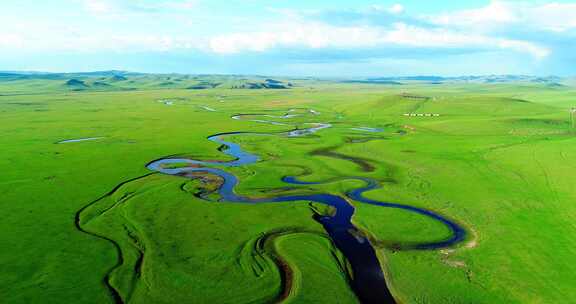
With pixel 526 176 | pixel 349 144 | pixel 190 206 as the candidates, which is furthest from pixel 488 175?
pixel 190 206

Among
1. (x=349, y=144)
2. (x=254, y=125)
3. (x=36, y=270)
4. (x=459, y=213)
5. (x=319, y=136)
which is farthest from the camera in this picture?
(x=254, y=125)

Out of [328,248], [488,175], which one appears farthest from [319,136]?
[328,248]

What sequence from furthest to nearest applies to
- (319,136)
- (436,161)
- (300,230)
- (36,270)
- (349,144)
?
(319,136) < (349,144) < (436,161) < (300,230) < (36,270)

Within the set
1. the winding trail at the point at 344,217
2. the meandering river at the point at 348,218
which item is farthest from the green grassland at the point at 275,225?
the meandering river at the point at 348,218

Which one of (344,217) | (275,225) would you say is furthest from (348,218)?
(275,225)

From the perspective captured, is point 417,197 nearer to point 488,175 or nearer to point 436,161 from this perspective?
point 488,175

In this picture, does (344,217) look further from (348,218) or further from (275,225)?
(275,225)

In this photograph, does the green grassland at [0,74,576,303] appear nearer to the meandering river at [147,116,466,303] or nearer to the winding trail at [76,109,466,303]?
the winding trail at [76,109,466,303]

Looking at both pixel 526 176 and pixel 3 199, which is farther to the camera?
pixel 526 176

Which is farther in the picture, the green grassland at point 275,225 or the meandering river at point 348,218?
the meandering river at point 348,218

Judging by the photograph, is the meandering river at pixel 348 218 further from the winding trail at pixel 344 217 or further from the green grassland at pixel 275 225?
the green grassland at pixel 275 225
